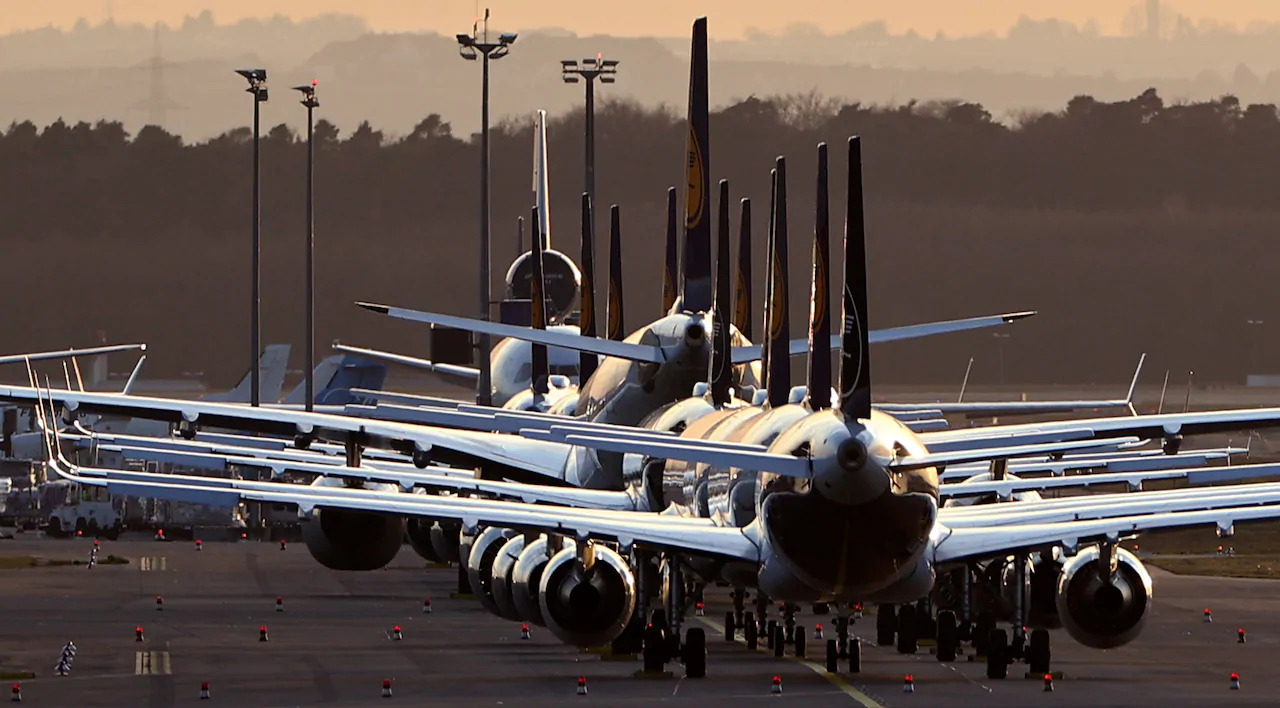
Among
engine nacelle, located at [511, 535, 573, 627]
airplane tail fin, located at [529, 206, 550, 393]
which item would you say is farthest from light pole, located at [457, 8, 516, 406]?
engine nacelle, located at [511, 535, 573, 627]

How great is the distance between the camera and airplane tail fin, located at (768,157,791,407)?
41062 mm

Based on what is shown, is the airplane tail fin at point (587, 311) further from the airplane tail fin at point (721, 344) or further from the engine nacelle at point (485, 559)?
the airplane tail fin at point (721, 344)

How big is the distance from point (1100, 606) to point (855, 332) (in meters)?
5.58

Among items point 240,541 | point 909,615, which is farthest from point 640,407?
point 240,541

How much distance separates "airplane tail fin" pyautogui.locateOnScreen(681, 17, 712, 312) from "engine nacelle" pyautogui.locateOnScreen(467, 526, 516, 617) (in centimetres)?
659

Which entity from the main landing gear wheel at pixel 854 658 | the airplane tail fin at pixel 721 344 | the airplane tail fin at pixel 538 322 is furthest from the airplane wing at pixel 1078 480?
the airplane tail fin at pixel 538 322

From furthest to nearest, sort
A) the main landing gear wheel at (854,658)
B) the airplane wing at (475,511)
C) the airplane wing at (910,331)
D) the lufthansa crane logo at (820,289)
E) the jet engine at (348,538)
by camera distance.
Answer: the jet engine at (348,538), the airplane wing at (910,331), the main landing gear wheel at (854,658), the lufthansa crane logo at (820,289), the airplane wing at (475,511)

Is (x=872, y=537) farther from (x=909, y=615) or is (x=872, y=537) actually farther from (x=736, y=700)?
(x=909, y=615)

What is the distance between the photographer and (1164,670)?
39.3 metres

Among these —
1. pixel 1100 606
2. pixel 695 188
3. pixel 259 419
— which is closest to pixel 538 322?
pixel 695 188

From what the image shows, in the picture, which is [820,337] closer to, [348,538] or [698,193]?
[348,538]

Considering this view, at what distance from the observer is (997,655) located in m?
37.0

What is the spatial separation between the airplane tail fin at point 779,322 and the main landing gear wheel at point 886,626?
5.30 metres

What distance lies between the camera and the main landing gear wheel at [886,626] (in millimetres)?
44572
